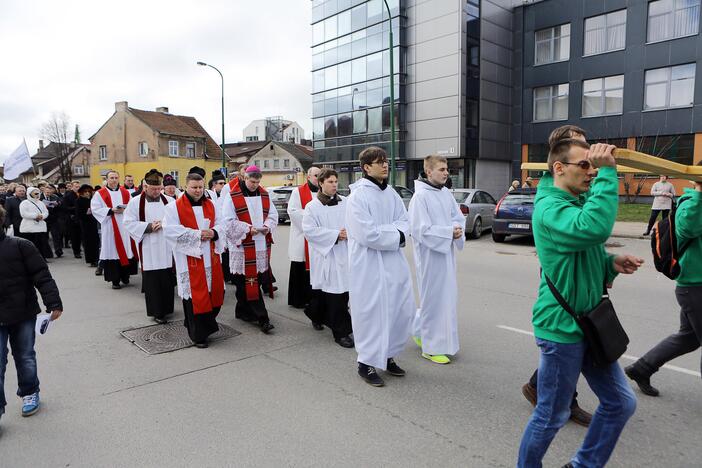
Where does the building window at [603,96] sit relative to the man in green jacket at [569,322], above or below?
above

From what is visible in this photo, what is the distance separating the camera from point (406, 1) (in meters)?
30.7

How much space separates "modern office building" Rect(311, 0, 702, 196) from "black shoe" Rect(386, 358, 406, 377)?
1014 inches

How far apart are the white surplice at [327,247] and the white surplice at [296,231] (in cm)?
88

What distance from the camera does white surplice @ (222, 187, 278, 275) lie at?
632cm

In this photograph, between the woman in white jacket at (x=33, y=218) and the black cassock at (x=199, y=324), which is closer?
the black cassock at (x=199, y=324)

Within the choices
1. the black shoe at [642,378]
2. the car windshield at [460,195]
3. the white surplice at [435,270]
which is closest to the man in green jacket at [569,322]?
the black shoe at [642,378]

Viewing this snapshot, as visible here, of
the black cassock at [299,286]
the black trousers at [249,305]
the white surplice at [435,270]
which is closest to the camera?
the white surplice at [435,270]

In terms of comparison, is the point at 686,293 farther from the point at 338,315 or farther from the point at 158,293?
the point at 158,293

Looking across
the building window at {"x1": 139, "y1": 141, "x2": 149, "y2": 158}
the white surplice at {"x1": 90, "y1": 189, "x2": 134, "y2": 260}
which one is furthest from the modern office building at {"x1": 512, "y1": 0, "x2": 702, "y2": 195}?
the building window at {"x1": 139, "y1": 141, "x2": 149, "y2": 158}

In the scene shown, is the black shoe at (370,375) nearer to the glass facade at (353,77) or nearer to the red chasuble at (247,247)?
the red chasuble at (247,247)

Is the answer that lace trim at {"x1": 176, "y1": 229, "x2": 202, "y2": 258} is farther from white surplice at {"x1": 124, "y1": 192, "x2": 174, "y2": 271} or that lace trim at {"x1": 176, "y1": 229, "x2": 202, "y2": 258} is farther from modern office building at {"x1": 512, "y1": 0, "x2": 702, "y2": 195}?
modern office building at {"x1": 512, "y1": 0, "x2": 702, "y2": 195}

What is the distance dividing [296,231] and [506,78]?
93.0ft

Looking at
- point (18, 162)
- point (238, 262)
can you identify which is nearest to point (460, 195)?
point (238, 262)

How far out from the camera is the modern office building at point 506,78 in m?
26.0
